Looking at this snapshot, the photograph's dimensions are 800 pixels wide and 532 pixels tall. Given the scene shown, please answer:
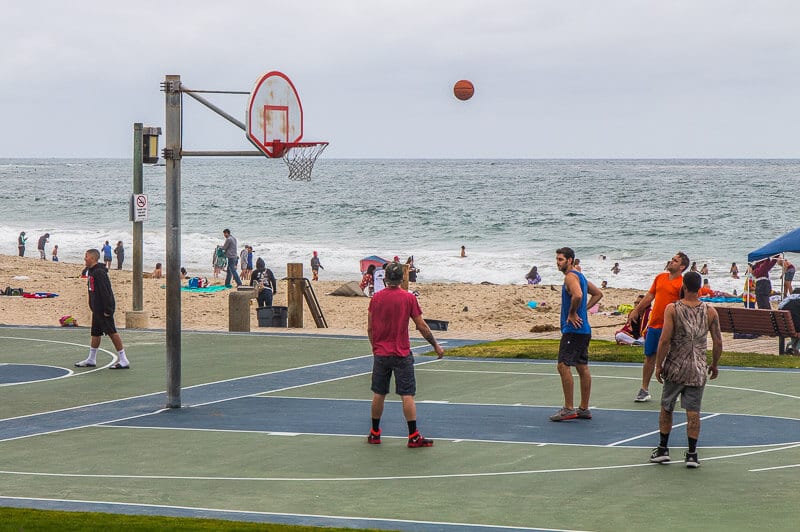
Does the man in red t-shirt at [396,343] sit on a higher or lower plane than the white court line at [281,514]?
higher

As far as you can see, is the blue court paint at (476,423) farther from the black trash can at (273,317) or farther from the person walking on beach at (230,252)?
the person walking on beach at (230,252)

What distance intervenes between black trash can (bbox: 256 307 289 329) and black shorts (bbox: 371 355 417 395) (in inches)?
551

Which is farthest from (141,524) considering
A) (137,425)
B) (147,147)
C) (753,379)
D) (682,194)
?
(682,194)

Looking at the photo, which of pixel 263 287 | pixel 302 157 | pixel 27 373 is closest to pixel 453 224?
pixel 263 287

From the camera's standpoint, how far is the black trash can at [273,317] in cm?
2669

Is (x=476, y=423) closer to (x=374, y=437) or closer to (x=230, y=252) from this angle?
(x=374, y=437)

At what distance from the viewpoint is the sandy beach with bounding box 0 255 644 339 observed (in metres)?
29.8

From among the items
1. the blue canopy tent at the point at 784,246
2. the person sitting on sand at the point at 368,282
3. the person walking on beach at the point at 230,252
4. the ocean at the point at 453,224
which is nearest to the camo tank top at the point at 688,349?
the blue canopy tent at the point at 784,246

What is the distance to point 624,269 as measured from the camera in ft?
181

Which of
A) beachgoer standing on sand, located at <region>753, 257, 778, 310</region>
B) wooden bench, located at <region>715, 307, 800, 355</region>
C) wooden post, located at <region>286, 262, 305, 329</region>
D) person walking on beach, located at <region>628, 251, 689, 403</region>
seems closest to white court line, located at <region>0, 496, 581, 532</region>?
person walking on beach, located at <region>628, 251, 689, 403</region>

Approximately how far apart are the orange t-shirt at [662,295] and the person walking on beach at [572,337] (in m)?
1.01

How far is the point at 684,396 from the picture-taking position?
11.6 m

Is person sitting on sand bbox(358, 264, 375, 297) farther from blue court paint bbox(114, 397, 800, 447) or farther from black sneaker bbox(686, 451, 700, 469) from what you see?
black sneaker bbox(686, 451, 700, 469)

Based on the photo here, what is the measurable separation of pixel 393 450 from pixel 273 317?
14.3 meters
